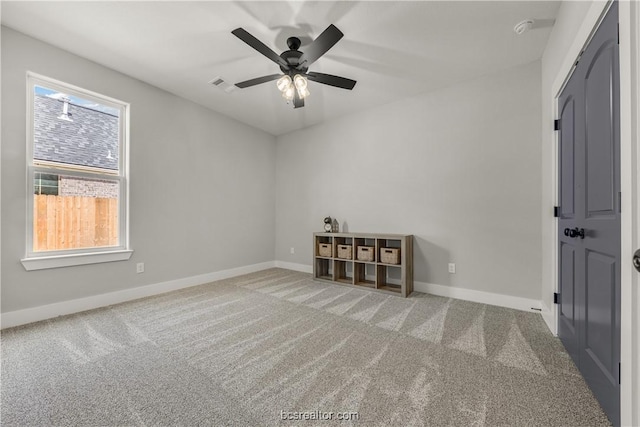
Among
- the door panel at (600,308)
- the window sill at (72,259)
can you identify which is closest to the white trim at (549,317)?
the door panel at (600,308)

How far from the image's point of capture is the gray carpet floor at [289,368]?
1.27m

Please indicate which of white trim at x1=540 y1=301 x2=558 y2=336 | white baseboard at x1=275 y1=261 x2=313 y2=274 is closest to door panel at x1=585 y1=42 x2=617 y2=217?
white trim at x1=540 y1=301 x2=558 y2=336

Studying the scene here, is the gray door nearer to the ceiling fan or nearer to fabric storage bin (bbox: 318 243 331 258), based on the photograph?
the ceiling fan

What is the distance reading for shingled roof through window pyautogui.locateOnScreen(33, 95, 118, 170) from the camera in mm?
2422

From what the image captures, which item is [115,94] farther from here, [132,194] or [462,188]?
[462,188]

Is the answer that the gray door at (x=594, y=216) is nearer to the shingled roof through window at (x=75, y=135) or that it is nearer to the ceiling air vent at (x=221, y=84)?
the ceiling air vent at (x=221, y=84)

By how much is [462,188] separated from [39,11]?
4.32 metres

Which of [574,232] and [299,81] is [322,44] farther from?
[574,232]

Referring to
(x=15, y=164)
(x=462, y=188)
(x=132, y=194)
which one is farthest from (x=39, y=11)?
(x=462, y=188)

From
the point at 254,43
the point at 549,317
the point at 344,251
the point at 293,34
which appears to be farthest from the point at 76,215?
the point at 549,317

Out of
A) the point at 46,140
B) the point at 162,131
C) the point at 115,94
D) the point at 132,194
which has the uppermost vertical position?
the point at 115,94

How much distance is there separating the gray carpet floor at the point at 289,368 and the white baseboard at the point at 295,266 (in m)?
1.71

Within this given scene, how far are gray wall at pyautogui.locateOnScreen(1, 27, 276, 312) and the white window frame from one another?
2.1 inches

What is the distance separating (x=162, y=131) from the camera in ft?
10.8
